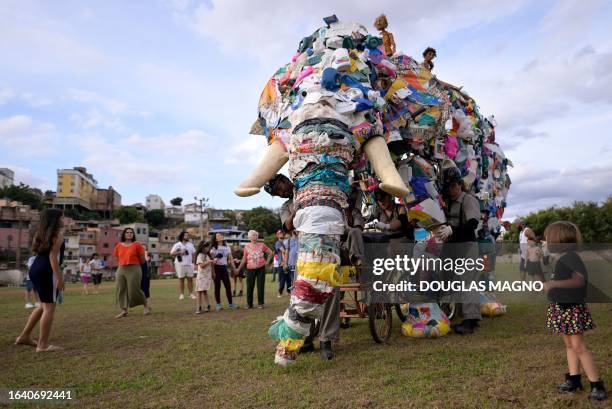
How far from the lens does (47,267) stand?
17.9 feet

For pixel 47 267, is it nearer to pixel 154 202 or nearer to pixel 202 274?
pixel 202 274

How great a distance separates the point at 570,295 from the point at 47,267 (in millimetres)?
5300

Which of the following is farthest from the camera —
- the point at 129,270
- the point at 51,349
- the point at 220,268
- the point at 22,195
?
the point at 22,195

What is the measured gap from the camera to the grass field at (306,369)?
3410mm

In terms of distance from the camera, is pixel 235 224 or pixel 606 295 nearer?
pixel 606 295

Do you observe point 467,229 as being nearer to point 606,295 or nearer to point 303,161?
point 606,295

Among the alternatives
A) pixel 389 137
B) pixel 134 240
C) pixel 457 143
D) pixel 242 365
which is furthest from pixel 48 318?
pixel 457 143

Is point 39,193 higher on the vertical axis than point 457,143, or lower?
higher

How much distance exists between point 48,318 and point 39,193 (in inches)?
4010

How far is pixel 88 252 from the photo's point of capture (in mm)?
59750

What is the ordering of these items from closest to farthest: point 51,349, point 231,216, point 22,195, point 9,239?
point 51,349, point 9,239, point 22,195, point 231,216

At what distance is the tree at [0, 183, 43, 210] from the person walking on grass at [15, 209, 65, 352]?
91.1m

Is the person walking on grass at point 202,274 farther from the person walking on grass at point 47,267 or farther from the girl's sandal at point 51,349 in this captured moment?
the person walking on grass at point 47,267

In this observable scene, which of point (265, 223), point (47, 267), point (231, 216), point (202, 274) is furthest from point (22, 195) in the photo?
point (47, 267)
